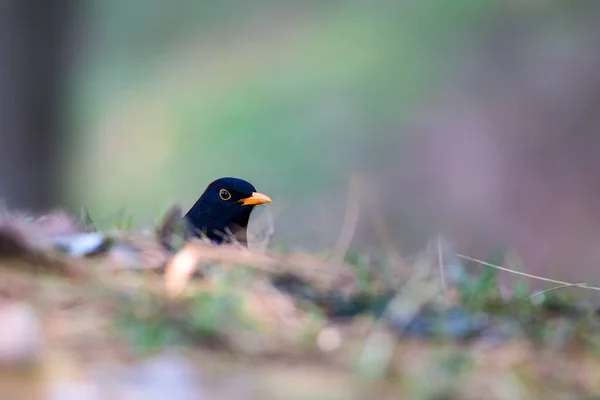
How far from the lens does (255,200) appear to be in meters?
6.43

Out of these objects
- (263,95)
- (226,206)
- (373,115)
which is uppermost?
(226,206)

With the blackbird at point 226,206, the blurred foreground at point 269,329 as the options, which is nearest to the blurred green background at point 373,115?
the blackbird at point 226,206

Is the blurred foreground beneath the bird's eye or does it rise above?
above

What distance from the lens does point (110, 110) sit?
18.7 meters

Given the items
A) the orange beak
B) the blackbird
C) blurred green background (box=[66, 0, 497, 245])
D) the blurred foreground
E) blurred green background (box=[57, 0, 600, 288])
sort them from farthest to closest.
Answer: blurred green background (box=[66, 0, 497, 245]) → blurred green background (box=[57, 0, 600, 288]) → the blackbird → the orange beak → the blurred foreground

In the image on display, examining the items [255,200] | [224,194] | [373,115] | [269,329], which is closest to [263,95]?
[373,115]

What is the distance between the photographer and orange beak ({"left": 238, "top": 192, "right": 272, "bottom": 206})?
639cm

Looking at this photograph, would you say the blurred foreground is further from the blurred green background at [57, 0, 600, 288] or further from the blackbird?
the blurred green background at [57, 0, 600, 288]

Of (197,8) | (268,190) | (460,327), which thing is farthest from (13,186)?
(197,8)

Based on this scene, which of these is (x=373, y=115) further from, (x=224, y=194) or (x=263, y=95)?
(x=224, y=194)

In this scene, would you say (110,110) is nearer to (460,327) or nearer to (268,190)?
(268,190)

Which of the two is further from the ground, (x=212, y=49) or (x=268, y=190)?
(x=212, y=49)

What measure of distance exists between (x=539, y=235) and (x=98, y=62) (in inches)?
386

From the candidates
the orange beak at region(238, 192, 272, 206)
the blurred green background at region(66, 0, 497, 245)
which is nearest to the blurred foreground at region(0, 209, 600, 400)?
the orange beak at region(238, 192, 272, 206)
